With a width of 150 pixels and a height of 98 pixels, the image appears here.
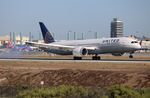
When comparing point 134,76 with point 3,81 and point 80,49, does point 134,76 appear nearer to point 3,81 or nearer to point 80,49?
point 3,81

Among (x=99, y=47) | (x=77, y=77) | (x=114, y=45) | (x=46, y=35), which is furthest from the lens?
(x=46, y=35)

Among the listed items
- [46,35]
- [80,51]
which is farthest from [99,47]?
[46,35]

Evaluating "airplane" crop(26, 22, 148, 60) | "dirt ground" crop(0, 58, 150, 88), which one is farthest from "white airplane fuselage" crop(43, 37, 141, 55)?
"dirt ground" crop(0, 58, 150, 88)

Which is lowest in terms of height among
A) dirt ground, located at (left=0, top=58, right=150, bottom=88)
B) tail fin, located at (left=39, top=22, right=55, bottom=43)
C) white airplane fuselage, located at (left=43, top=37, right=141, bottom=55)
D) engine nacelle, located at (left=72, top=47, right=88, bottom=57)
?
dirt ground, located at (left=0, top=58, right=150, bottom=88)

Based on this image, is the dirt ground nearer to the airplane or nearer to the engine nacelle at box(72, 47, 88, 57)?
the engine nacelle at box(72, 47, 88, 57)

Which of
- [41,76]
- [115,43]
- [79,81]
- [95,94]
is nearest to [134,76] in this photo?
[79,81]

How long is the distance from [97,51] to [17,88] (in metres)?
43.0

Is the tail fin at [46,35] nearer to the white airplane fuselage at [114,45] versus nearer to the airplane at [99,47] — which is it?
the airplane at [99,47]

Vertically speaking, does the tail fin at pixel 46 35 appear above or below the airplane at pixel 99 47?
above

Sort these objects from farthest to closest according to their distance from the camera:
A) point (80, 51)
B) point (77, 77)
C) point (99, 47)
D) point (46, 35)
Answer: point (46, 35)
point (99, 47)
point (80, 51)
point (77, 77)

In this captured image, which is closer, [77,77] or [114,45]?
[77,77]

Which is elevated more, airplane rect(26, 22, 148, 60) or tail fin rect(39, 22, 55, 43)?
tail fin rect(39, 22, 55, 43)

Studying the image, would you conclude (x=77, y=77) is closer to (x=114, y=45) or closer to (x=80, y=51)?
(x=114, y=45)

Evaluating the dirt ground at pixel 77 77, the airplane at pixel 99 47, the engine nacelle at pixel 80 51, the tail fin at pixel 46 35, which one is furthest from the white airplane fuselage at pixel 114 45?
the dirt ground at pixel 77 77
